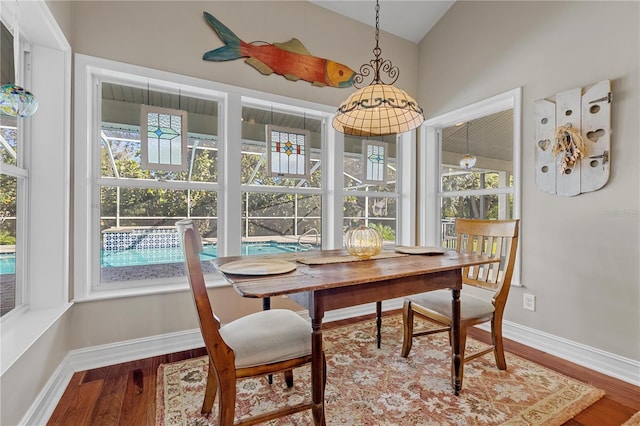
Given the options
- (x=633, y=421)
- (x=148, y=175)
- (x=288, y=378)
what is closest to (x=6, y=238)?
(x=148, y=175)

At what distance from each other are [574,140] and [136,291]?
3.30 metres

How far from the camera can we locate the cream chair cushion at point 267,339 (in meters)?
1.27

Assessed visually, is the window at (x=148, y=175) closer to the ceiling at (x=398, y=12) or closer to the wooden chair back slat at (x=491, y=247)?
the ceiling at (x=398, y=12)

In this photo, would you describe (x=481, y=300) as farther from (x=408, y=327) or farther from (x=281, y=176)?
(x=281, y=176)

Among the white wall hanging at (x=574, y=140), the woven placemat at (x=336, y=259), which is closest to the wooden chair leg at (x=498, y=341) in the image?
the woven placemat at (x=336, y=259)

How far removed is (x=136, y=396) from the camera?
5.74 ft

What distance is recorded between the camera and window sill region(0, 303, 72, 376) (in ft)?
Result: 4.24

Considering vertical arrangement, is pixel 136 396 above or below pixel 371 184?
below

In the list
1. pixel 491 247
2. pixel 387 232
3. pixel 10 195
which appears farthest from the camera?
pixel 387 232

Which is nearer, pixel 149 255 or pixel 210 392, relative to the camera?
pixel 210 392

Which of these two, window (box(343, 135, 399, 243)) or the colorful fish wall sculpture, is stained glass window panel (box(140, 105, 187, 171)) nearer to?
the colorful fish wall sculpture

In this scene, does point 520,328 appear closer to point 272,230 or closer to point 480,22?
point 272,230

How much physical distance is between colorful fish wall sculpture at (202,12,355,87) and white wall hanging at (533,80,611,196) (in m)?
1.77

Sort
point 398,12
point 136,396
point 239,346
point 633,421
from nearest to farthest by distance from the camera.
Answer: point 239,346, point 633,421, point 136,396, point 398,12
